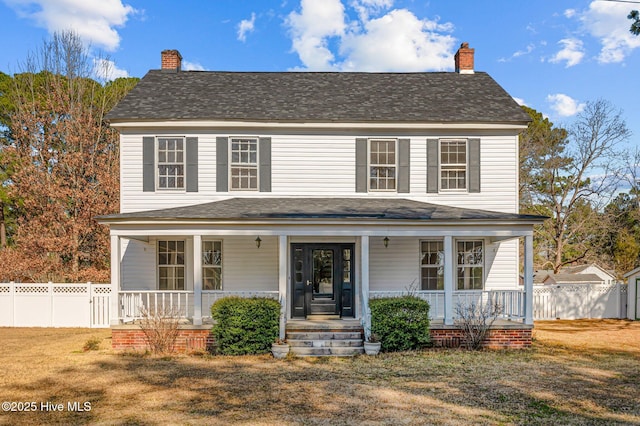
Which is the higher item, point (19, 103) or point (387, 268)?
point (19, 103)

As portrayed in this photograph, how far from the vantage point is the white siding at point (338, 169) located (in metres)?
13.8

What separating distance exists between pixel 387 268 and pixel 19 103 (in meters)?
19.0

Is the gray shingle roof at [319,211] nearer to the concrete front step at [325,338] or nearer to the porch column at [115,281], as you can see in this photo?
the porch column at [115,281]

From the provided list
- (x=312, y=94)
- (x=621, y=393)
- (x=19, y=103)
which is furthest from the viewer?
(x=19, y=103)

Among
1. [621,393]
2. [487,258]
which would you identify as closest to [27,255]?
[487,258]

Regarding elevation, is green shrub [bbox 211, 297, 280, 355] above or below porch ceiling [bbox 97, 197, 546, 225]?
below

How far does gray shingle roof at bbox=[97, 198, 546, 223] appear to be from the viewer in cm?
1140

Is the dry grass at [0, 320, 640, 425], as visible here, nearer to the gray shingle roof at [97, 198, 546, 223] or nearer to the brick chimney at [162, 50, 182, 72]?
the gray shingle roof at [97, 198, 546, 223]

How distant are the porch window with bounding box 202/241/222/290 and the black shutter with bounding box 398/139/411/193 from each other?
Result: 5582mm

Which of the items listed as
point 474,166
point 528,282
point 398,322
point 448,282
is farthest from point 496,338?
point 474,166

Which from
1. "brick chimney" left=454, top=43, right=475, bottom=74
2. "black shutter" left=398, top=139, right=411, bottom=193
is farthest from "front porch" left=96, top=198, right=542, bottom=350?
"brick chimney" left=454, top=43, right=475, bottom=74

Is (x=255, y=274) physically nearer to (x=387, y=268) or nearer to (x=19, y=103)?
(x=387, y=268)

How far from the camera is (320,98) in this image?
14969 millimetres

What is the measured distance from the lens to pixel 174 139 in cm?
1388
